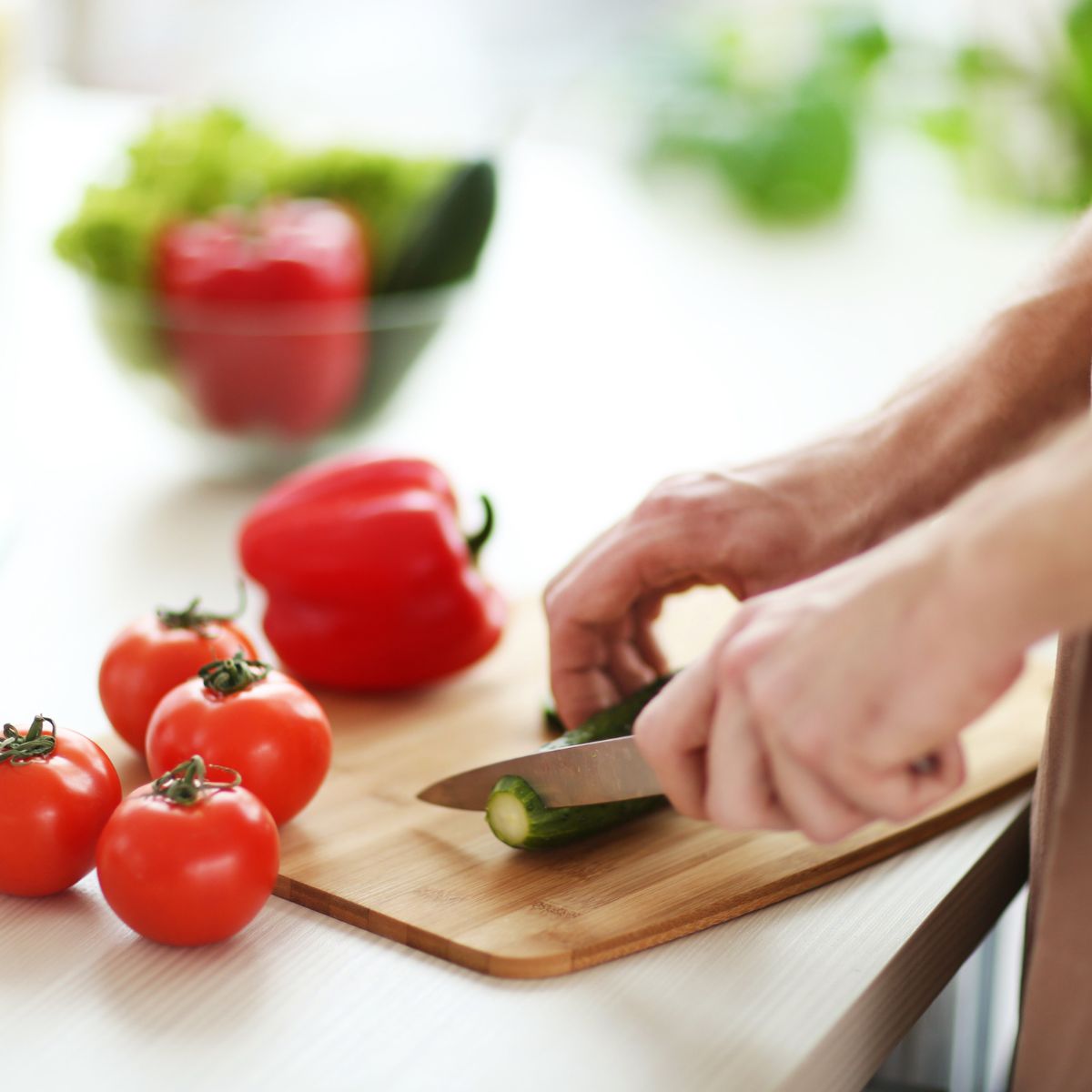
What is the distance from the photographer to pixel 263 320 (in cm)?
147

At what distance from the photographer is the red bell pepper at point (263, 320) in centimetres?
147

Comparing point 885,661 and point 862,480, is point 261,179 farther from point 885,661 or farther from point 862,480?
point 885,661

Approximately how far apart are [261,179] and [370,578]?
632mm

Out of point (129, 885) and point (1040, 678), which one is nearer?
point (129, 885)

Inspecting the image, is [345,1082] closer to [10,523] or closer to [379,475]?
[379,475]

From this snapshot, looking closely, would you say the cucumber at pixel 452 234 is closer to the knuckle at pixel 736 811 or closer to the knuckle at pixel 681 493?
the knuckle at pixel 681 493

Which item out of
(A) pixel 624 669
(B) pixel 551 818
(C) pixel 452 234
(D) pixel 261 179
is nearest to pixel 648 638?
(A) pixel 624 669

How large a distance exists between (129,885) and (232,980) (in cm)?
8

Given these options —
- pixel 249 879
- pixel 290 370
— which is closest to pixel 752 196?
pixel 290 370

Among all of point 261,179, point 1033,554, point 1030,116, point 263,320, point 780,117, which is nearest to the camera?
point 1033,554

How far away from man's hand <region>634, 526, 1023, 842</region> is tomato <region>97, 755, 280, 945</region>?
0.24 m

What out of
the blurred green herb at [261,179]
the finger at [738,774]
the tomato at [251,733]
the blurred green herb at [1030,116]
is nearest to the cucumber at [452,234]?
the blurred green herb at [261,179]

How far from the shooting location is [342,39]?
355 cm

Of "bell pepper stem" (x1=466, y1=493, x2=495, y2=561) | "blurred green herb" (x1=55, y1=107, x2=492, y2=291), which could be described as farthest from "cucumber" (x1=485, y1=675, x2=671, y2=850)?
"blurred green herb" (x1=55, y1=107, x2=492, y2=291)
